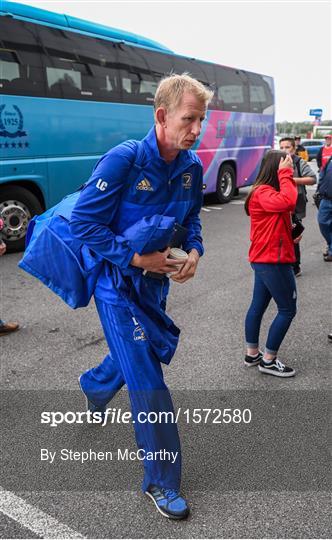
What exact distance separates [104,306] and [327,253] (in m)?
5.65

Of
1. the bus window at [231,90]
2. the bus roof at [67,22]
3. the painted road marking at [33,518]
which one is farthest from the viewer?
the bus window at [231,90]

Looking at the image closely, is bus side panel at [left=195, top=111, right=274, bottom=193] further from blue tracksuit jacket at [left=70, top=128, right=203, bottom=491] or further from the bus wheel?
blue tracksuit jacket at [left=70, top=128, right=203, bottom=491]

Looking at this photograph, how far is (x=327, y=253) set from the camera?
720 cm

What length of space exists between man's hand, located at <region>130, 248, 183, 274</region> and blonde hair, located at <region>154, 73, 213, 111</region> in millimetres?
630

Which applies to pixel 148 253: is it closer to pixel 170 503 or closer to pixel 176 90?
pixel 176 90

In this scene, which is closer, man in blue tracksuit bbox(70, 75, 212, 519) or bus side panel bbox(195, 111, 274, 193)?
man in blue tracksuit bbox(70, 75, 212, 519)

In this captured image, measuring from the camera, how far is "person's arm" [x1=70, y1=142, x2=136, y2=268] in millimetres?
2043

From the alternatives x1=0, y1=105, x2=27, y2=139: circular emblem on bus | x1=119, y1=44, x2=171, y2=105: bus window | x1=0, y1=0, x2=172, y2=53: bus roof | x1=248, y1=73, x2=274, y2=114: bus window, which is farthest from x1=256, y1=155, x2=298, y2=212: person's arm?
x1=248, y1=73, x2=274, y2=114: bus window

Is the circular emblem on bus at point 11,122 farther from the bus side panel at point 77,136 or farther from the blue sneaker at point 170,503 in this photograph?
the blue sneaker at point 170,503

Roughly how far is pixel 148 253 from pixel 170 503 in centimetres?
118

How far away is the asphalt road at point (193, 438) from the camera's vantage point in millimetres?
2232

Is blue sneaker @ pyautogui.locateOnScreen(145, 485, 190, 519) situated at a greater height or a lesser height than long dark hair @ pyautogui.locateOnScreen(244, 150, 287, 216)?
lesser

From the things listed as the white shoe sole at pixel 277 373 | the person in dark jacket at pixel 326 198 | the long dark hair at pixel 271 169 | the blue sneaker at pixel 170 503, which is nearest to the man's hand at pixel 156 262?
the blue sneaker at pixel 170 503

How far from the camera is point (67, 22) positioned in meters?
8.29
